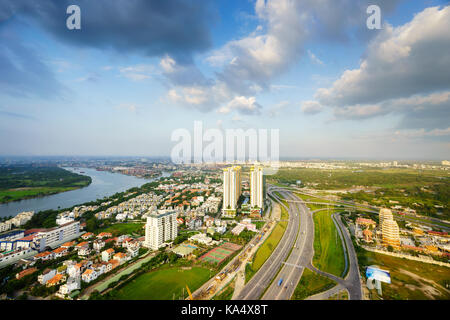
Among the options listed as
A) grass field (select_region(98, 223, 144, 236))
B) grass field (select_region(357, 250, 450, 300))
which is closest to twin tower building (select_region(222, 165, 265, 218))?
grass field (select_region(98, 223, 144, 236))

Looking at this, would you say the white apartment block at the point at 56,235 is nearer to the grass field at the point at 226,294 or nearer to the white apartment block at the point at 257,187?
the grass field at the point at 226,294

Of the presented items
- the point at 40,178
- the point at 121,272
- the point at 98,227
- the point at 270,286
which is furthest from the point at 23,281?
the point at 40,178

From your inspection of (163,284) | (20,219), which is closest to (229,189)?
A: (163,284)

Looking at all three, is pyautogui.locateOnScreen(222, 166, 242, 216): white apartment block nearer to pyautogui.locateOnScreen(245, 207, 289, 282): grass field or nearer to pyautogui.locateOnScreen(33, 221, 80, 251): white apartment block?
pyautogui.locateOnScreen(245, 207, 289, 282): grass field

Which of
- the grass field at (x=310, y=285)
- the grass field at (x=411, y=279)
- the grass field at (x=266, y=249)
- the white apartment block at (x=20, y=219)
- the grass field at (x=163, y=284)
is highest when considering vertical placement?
the white apartment block at (x=20, y=219)

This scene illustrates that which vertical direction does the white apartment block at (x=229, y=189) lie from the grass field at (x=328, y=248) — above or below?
above

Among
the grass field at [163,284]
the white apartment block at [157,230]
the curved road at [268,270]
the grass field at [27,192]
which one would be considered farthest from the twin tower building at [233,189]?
the grass field at [27,192]
